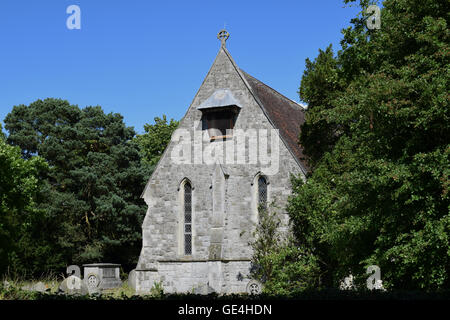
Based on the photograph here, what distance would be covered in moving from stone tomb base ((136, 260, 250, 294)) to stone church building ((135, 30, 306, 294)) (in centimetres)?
4

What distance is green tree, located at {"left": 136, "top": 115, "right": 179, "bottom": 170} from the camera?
165 ft

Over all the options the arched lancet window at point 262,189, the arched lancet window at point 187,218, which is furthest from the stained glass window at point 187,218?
the arched lancet window at point 262,189

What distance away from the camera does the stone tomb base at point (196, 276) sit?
2159cm

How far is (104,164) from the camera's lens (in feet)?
115

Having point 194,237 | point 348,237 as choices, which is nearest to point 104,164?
point 194,237

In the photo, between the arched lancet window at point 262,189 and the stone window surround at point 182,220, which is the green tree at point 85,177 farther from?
the arched lancet window at point 262,189

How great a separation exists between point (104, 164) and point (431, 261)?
27.3 metres

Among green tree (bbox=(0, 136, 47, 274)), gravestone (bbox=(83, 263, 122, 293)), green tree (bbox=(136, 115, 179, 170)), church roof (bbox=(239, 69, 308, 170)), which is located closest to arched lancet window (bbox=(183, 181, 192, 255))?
A: church roof (bbox=(239, 69, 308, 170))

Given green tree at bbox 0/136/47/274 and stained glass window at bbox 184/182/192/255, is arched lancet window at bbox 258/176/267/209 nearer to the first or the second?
stained glass window at bbox 184/182/192/255

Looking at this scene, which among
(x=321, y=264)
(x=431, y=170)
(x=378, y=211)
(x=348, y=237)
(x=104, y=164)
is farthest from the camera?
(x=104, y=164)

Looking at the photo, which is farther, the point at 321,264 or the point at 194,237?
the point at 194,237

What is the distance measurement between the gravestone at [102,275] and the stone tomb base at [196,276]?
4.64 metres

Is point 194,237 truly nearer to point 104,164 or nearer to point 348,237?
point 348,237
